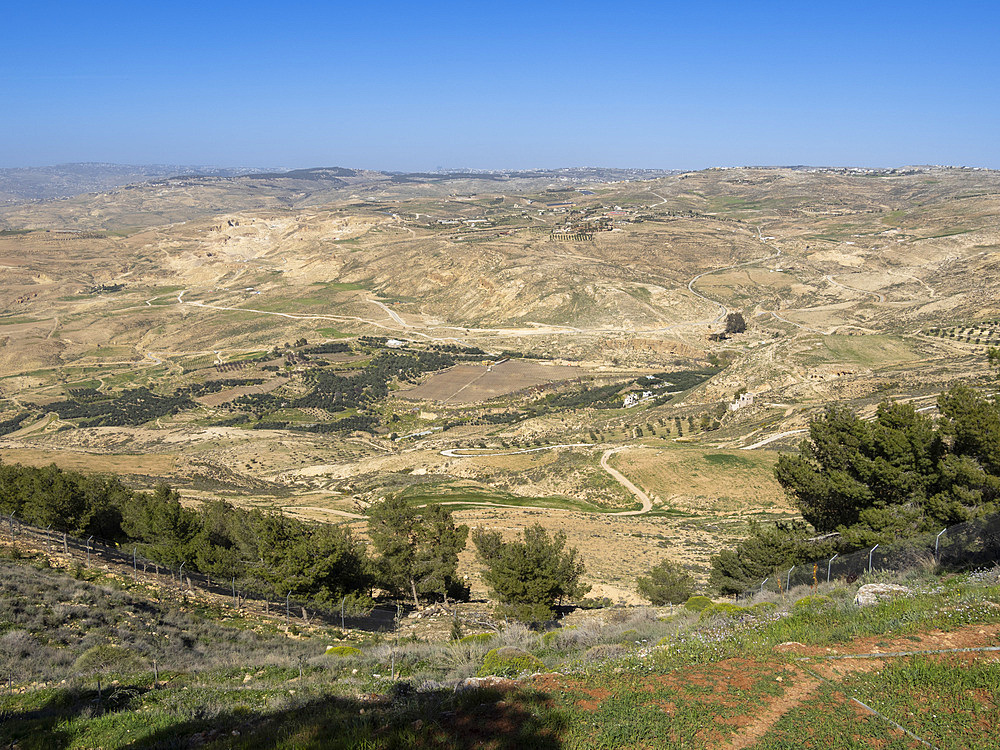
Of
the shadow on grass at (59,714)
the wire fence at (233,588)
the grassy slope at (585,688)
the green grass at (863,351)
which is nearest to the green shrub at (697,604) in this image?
the grassy slope at (585,688)

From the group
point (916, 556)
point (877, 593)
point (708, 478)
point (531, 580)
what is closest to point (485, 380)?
point (708, 478)

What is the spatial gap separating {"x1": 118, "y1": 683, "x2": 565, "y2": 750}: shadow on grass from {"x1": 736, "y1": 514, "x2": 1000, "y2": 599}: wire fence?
41.1 feet

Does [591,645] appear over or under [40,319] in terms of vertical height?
over

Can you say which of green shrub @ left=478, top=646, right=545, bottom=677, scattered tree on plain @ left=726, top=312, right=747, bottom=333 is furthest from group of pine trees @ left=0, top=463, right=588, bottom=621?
scattered tree on plain @ left=726, top=312, right=747, bottom=333

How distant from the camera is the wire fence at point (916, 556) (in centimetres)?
1655

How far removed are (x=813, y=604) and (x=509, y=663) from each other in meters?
7.60

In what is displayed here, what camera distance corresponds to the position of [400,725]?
9453 mm

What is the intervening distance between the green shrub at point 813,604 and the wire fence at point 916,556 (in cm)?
319

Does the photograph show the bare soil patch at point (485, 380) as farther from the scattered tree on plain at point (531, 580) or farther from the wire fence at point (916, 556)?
the wire fence at point (916, 556)

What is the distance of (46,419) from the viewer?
98125 millimetres

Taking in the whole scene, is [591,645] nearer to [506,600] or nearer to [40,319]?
[506,600]

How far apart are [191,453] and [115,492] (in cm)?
3678

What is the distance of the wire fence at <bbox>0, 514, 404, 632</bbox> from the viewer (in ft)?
83.1

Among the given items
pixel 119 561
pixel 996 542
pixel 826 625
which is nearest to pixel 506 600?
pixel 826 625
